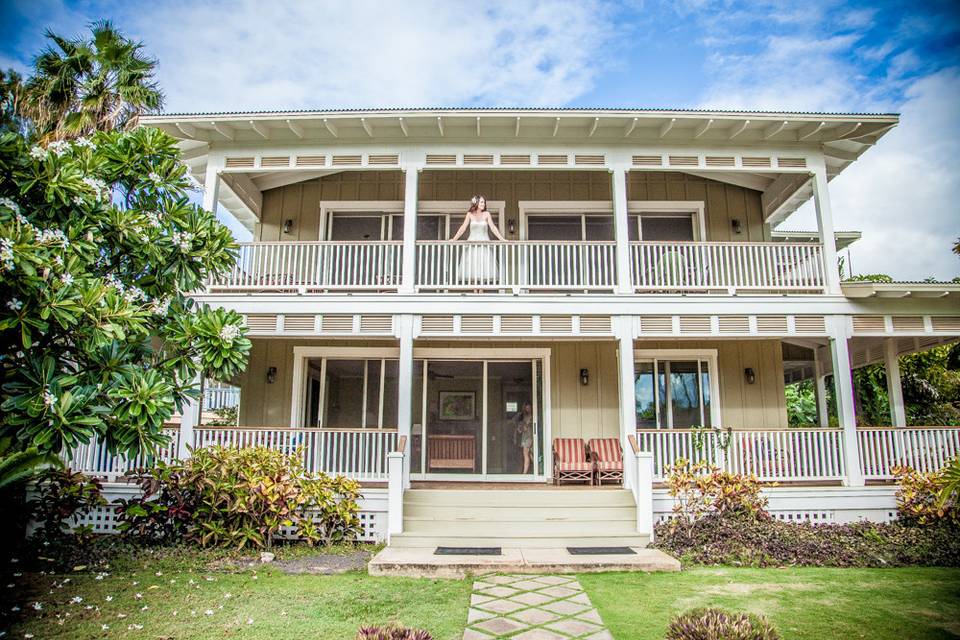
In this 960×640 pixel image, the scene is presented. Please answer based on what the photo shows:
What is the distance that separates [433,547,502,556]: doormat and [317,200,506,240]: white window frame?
639 centimetres

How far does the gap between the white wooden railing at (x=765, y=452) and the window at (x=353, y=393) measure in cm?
484

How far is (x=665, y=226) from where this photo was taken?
12.4m

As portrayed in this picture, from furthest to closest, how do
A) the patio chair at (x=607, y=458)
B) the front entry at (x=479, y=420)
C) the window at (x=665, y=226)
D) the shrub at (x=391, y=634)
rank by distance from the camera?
the window at (x=665, y=226) → the front entry at (x=479, y=420) → the patio chair at (x=607, y=458) → the shrub at (x=391, y=634)

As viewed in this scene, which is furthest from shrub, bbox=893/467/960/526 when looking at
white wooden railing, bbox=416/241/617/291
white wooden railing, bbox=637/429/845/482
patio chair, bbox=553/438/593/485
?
white wooden railing, bbox=416/241/617/291

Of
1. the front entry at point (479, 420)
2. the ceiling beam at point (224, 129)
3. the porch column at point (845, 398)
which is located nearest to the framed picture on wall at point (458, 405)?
the front entry at point (479, 420)

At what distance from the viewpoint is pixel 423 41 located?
1296cm

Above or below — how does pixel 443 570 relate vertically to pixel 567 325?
below

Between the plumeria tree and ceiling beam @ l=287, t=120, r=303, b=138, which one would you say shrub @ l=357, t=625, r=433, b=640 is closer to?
the plumeria tree

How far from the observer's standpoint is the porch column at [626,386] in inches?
370

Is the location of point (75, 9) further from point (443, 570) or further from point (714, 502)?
point (714, 502)

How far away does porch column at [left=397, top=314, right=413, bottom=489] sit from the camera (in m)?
9.30

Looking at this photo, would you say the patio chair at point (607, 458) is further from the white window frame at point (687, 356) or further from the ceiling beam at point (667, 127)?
the ceiling beam at point (667, 127)

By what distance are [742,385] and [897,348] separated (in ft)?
10.5

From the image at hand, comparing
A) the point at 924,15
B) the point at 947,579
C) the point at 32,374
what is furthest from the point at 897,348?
the point at 32,374
